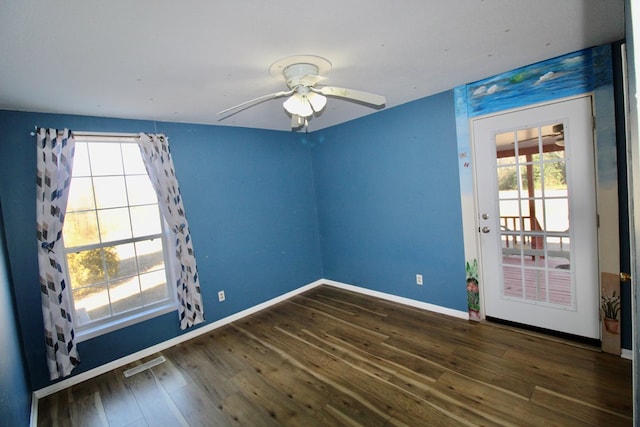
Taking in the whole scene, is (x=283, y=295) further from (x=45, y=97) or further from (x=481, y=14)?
(x=481, y=14)

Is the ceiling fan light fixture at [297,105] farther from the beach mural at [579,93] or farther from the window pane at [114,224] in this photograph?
the window pane at [114,224]

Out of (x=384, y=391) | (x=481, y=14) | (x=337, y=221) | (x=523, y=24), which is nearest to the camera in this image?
(x=481, y=14)

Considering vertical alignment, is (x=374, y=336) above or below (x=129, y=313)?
below

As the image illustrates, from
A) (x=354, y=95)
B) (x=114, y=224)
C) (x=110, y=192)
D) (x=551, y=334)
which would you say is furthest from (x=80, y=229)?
(x=551, y=334)

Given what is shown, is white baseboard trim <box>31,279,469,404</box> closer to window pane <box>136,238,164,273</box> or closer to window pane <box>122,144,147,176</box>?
window pane <box>136,238,164,273</box>

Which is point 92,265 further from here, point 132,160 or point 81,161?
point 132,160

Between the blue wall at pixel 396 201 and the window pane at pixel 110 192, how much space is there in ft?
7.99

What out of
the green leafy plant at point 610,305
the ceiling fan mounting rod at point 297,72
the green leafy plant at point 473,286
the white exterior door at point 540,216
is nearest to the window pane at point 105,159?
the ceiling fan mounting rod at point 297,72

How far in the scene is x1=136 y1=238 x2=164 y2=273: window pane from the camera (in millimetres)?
2977

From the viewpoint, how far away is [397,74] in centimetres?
233

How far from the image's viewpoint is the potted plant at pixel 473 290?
113 inches

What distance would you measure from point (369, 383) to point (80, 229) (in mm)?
2805

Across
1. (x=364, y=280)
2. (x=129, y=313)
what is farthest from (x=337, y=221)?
(x=129, y=313)

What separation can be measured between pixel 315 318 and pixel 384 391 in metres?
1.38
